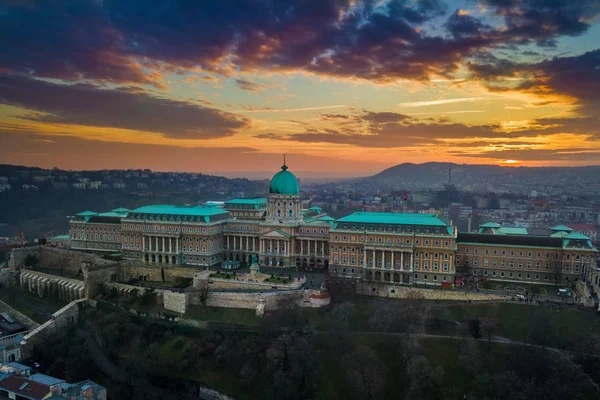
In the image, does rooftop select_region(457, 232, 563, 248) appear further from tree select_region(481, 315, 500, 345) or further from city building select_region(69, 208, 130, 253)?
city building select_region(69, 208, 130, 253)

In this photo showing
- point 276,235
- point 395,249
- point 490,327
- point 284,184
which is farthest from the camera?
point 284,184

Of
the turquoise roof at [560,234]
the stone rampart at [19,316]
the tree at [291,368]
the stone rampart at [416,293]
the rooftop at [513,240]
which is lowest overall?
the stone rampart at [19,316]

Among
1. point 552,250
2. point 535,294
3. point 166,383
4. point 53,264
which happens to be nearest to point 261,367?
point 166,383

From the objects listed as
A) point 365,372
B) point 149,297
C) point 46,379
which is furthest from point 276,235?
point 46,379

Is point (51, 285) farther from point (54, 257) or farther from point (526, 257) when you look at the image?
point (526, 257)

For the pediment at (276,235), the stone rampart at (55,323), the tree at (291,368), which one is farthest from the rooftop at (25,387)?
the pediment at (276,235)

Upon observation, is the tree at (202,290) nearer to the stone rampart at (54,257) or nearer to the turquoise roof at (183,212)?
the turquoise roof at (183,212)

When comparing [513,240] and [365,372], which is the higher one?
[513,240]

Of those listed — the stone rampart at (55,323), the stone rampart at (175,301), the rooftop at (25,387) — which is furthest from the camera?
the stone rampart at (55,323)
